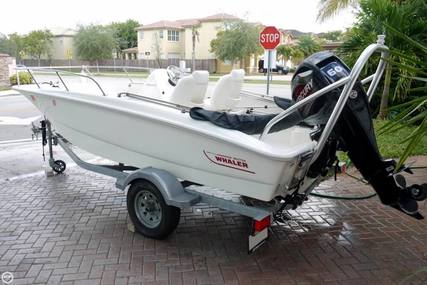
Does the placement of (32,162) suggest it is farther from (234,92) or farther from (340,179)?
(340,179)

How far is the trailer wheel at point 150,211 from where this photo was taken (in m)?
3.93

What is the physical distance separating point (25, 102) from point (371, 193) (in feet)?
46.7

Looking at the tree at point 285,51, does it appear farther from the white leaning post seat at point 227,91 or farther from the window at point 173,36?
the white leaning post seat at point 227,91

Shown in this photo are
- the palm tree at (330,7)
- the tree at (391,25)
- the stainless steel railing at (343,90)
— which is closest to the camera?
the stainless steel railing at (343,90)

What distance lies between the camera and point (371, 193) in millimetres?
5438

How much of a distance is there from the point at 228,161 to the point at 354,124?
3.47ft

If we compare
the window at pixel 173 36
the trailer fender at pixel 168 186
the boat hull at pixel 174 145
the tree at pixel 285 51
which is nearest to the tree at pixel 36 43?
the window at pixel 173 36

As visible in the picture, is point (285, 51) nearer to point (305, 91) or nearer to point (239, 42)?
point (239, 42)

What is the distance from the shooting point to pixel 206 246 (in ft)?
13.0

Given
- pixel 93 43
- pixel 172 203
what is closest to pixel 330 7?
pixel 172 203

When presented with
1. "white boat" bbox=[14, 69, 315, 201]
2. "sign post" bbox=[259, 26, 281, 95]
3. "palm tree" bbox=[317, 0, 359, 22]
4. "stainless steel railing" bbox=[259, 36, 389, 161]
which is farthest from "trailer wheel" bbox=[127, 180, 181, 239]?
"palm tree" bbox=[317, 0, 359, 22]

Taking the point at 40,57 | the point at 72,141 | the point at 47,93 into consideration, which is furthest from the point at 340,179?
the point at 40,57

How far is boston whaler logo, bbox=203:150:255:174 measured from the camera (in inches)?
137

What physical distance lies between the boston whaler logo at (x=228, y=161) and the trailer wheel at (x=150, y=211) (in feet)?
2.08
